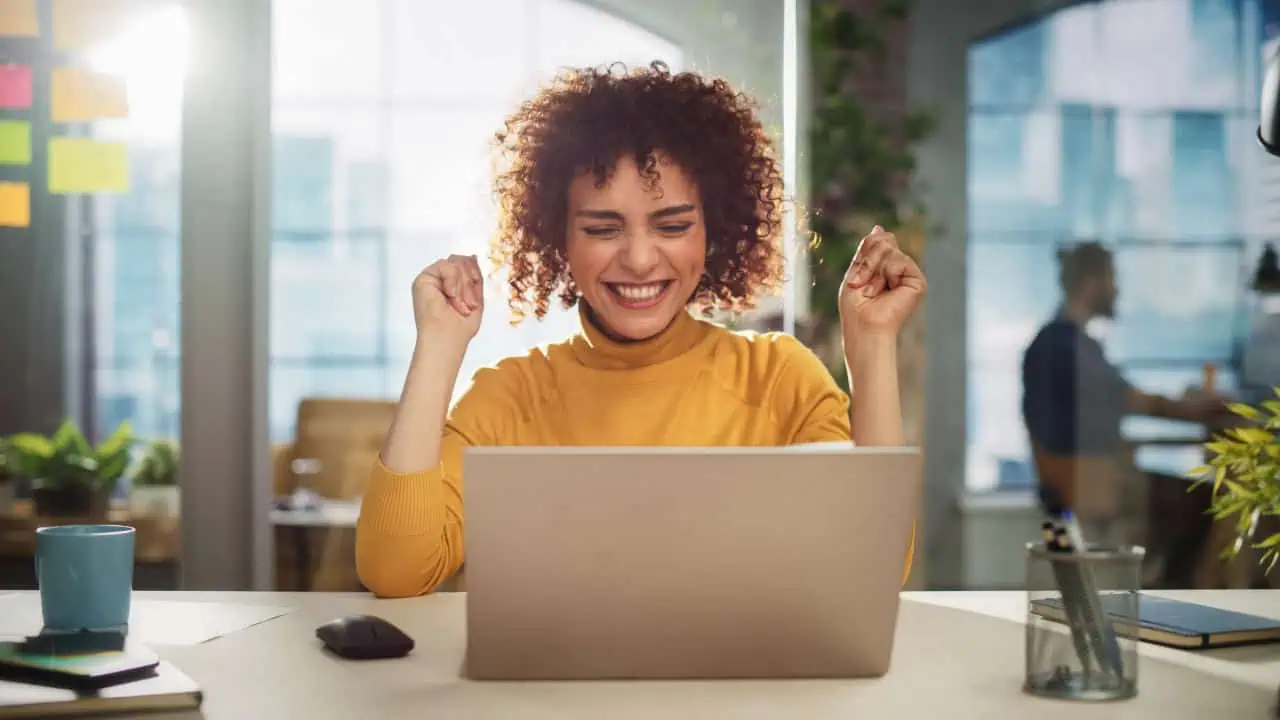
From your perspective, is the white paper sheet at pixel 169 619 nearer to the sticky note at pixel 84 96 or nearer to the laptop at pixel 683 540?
the laptop at pixel 683 540

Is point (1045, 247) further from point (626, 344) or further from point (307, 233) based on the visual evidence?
point (626, 344)

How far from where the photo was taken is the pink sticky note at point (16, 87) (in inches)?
129

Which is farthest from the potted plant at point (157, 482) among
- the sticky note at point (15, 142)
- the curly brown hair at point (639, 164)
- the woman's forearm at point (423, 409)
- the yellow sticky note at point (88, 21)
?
the woman's forearm at point (423, 409)

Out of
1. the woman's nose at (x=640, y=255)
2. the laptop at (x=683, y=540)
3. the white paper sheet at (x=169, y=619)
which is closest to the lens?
the laptop at (x=683, y=540)

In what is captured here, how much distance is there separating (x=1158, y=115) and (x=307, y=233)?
334cm

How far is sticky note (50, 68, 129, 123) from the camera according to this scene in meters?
3.30

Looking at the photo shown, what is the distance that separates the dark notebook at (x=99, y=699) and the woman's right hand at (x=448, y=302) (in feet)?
2.13

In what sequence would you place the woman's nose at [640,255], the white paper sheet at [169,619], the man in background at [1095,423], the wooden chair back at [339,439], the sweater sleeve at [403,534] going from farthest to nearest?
the man in background at [1095,423] → the wooden chair back at [339,439] → the woman's nose at [640,255] → the sweater sleeve at [403,534] → the white paper sheet at [169,619]

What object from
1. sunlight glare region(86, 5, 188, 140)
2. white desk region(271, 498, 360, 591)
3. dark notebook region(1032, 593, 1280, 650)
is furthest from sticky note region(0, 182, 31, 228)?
dark notebook region(1032, 593, 1280, 650)

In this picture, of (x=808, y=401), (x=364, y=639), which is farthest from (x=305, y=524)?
(x=364, y=639)

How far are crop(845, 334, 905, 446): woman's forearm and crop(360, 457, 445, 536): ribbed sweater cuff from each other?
0.53m

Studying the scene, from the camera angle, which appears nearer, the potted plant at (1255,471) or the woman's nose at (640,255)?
the potted plant at (1255,471)

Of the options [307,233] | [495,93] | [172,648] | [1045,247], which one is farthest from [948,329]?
[172,648]

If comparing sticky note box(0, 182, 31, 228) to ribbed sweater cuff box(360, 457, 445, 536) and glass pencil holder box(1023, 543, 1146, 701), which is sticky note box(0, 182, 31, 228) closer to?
ribbed sweater cuff box(360, 457, 445, 536)
